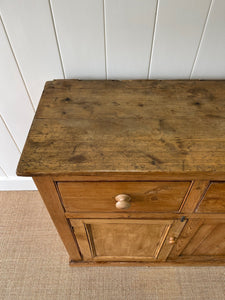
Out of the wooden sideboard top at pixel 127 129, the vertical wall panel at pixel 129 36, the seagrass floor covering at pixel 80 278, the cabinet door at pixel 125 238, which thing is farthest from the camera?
the seagrass floor covering at pixel 80 278

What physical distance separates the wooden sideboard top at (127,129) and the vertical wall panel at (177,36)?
63 millimetres

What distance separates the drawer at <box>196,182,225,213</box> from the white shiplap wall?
0.45m

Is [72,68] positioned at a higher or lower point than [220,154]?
higher

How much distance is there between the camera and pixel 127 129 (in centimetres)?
64

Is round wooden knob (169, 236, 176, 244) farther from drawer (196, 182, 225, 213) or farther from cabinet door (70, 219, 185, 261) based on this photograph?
drawer (196, 182, 225, 213)

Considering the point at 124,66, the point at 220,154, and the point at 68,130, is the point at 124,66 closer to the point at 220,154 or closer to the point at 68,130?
the point at 68,130

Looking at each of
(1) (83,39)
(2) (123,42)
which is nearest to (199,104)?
(2) (123,42)

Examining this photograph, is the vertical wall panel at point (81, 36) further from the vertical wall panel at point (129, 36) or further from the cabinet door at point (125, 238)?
the cabinet door at point (125, 238)

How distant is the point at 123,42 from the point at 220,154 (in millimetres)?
495

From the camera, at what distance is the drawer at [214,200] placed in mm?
612

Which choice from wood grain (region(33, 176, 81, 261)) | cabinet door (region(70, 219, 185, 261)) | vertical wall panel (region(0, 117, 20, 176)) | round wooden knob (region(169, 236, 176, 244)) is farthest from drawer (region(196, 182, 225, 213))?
vertical wall panel (region(0, 117, 20, 176))

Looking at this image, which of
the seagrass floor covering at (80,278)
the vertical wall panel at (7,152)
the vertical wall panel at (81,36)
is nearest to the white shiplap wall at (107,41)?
the vertical wall panel at (81,36)

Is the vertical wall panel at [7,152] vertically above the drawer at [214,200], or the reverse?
the drawer at [214,200]

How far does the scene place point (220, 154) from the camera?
575 millimetres
